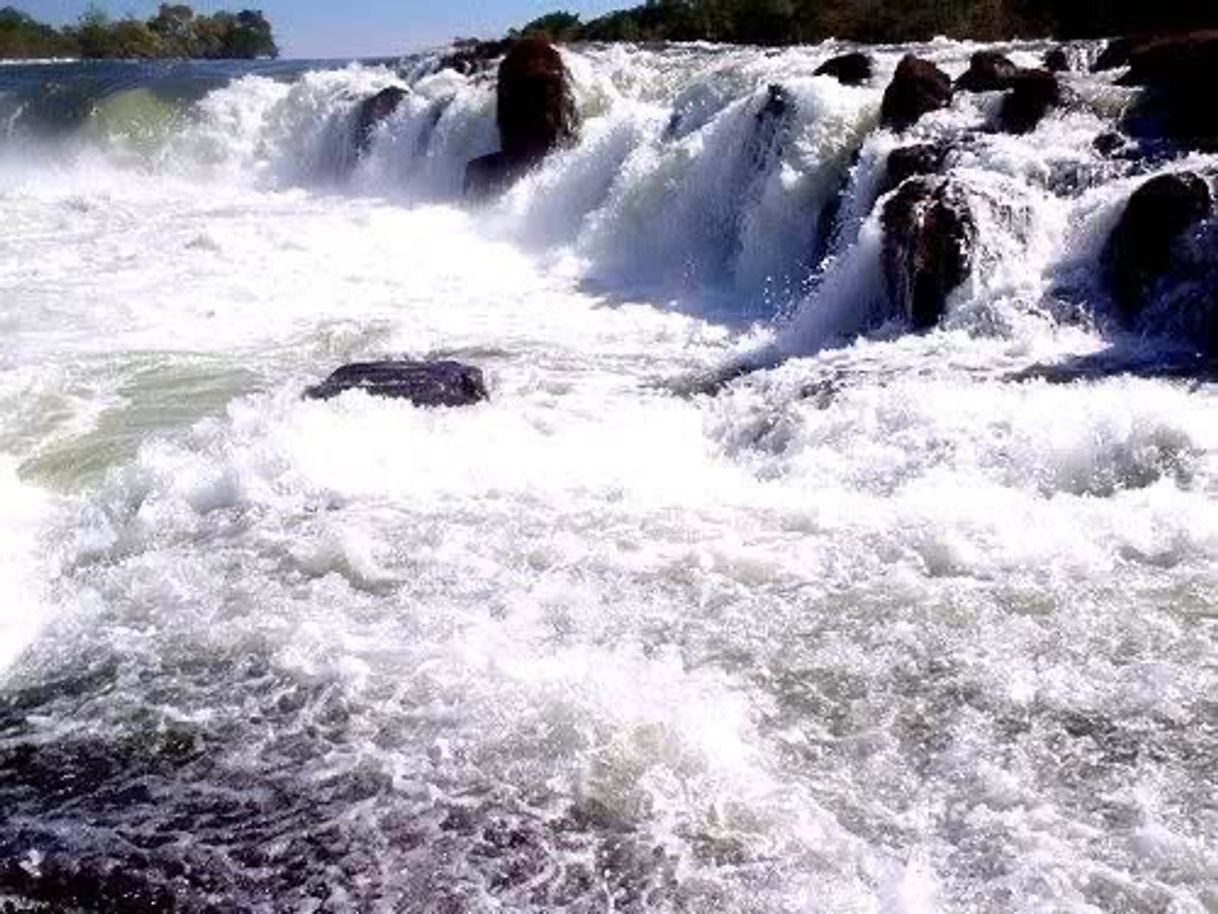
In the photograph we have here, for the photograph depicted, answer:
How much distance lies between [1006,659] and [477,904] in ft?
7.68

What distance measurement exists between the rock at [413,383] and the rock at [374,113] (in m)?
14.5

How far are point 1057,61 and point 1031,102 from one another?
3588 mm

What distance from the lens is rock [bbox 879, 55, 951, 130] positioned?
11977mm

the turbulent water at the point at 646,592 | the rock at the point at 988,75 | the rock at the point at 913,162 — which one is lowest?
the turbulent water at the point at 646,592

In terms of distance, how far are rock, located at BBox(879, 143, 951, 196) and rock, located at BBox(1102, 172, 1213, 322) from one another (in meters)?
1.94

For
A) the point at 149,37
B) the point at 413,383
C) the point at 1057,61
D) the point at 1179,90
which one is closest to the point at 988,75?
the point at 1057,61

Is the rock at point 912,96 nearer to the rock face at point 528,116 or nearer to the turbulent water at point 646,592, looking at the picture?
the turbulent water at point 646,592

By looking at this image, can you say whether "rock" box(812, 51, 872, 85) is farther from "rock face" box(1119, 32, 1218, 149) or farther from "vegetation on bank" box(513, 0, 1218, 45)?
"vegetation on bank" box(513, 0, 1218, 45)

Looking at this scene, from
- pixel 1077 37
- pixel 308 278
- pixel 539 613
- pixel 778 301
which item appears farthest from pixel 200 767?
pixel 1077 37

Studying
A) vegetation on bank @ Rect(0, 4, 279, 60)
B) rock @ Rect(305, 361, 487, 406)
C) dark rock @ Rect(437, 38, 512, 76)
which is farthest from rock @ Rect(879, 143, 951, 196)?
vegetation on bank @ Rect(0, 4, 279, 60)

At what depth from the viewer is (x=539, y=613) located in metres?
5.37

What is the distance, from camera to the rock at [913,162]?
10648mm

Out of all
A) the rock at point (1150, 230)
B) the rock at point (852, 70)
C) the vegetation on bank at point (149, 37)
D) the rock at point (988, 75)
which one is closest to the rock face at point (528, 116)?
the rock at point (852, 70)

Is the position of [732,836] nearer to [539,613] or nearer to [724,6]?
[539,613]
